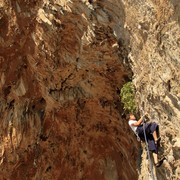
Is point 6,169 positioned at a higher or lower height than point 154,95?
lower

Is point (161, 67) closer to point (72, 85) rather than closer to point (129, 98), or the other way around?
point (129, 98)

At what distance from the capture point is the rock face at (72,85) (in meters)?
10.9

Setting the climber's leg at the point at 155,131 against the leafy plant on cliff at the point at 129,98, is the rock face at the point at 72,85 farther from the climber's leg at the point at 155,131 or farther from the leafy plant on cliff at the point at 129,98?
the leafy plant on cliff at the point at 129,98

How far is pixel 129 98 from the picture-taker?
1178 centimetres

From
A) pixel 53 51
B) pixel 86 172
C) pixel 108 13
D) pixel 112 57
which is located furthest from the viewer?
pixel 86 172

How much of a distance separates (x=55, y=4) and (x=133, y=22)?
4118 mm

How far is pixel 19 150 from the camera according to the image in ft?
53.6

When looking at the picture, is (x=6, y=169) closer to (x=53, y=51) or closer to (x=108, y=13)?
(x=53, y=51)

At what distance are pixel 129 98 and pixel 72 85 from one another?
12.8ft

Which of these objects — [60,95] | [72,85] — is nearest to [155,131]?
[72,85]

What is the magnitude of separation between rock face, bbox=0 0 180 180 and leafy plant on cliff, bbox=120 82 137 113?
28.0 inches

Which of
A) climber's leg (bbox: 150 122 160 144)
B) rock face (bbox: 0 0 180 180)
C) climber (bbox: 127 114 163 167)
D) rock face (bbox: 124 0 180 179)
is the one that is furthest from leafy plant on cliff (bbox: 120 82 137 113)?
climber's leg (bbox: 150 122 160 144)

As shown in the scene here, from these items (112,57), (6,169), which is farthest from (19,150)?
(112,57)

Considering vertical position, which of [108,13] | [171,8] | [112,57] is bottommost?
[112,57]
